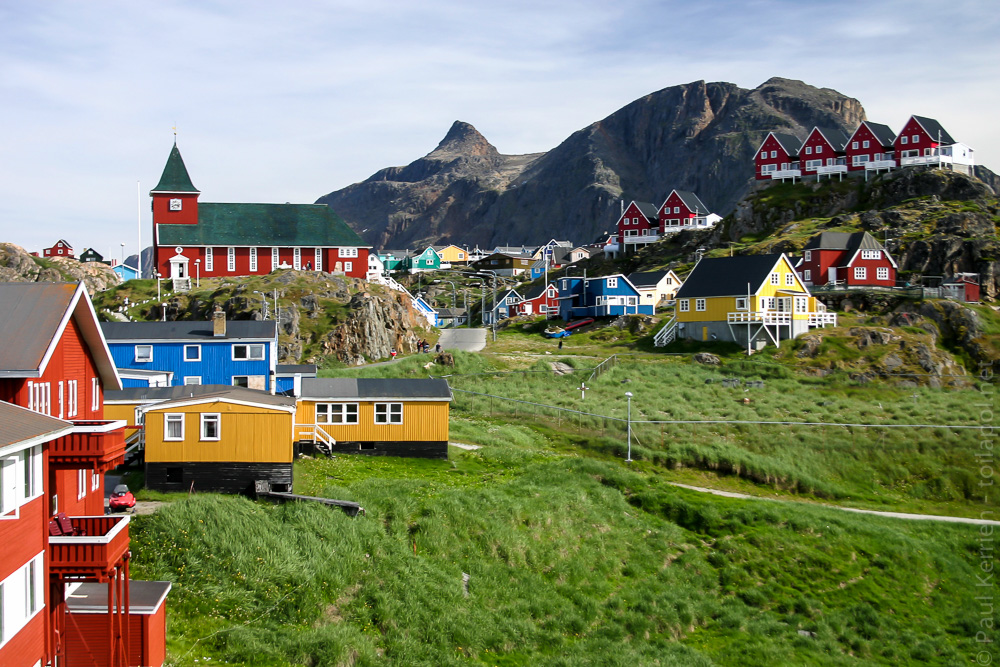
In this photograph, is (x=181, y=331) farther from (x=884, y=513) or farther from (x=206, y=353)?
(x=884, y=513)

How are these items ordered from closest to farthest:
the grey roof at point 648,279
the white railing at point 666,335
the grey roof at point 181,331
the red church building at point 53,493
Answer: the red church building at point 53,493, the grey roof at point 181,331, the white railing at point 666,335, the grey roof at point 648,279

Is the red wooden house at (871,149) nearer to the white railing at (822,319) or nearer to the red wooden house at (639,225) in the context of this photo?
the red wooden house at (639,225)

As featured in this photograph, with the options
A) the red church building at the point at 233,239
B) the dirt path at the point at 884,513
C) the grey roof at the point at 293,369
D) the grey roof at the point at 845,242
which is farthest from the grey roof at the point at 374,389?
the grey roof at the point at 845,242

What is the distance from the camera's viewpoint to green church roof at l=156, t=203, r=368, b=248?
265 ft

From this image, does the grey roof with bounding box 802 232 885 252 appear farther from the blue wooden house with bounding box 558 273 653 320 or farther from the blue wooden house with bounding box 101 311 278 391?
the blue wooden house with bounding box 101 311 278 391

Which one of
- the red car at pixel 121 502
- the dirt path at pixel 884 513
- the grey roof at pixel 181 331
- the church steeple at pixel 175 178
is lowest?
the dirt path at pixel 884 513

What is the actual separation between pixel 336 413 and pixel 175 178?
54617 millimetres

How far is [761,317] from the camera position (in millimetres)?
70000

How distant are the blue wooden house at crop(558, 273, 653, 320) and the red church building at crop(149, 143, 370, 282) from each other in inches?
918

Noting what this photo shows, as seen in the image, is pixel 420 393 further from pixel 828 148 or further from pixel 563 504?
pixel 828 148

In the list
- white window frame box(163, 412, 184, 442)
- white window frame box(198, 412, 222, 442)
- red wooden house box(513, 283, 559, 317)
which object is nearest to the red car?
white window frame box(163, 412, 184, 442)

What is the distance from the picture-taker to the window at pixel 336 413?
122 feet

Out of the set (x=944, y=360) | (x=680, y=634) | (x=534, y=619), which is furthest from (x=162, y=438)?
(x=944, y=360)

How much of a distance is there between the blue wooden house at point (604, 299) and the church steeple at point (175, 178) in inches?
1587
